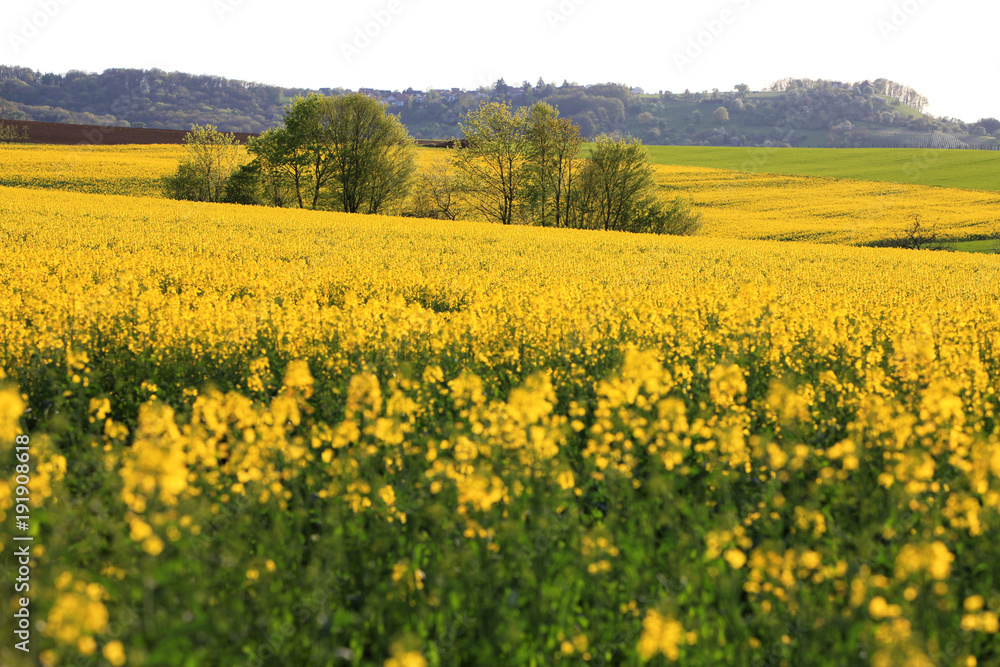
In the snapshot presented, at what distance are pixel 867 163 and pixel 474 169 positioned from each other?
72.2 metres

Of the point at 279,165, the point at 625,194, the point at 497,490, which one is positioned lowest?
the point at 497,490

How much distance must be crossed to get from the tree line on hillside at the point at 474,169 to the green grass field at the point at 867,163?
118 ft

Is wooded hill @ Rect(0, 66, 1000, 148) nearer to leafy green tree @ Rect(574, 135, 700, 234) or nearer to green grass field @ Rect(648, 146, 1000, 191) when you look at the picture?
green grass field @ Rect(648, 146, 1000, 191)

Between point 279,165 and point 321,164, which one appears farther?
point 321,164

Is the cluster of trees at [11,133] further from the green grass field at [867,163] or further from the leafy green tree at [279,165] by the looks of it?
the green grass field at [867,163]

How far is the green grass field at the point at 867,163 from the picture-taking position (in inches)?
2963

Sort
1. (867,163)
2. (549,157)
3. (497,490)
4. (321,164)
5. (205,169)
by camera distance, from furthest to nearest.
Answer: (867,163), (205,169), (321,164), (549,157), (497,490)

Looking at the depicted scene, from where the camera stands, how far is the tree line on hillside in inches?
1913

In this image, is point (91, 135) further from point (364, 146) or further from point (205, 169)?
point (364, 146)

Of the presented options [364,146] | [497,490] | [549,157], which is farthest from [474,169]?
[497,490]

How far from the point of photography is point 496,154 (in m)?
49.1

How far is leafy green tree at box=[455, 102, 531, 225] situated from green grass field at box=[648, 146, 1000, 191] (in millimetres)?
38143

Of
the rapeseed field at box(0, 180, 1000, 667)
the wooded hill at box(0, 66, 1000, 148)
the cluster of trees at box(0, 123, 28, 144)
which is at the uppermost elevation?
the wooded hill at box(0, 66, 1000, 148)

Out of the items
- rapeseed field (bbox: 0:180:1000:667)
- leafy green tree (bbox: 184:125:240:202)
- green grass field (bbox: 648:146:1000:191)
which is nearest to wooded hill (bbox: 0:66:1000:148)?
green grass field (bbox: 648:146:1000:191)
